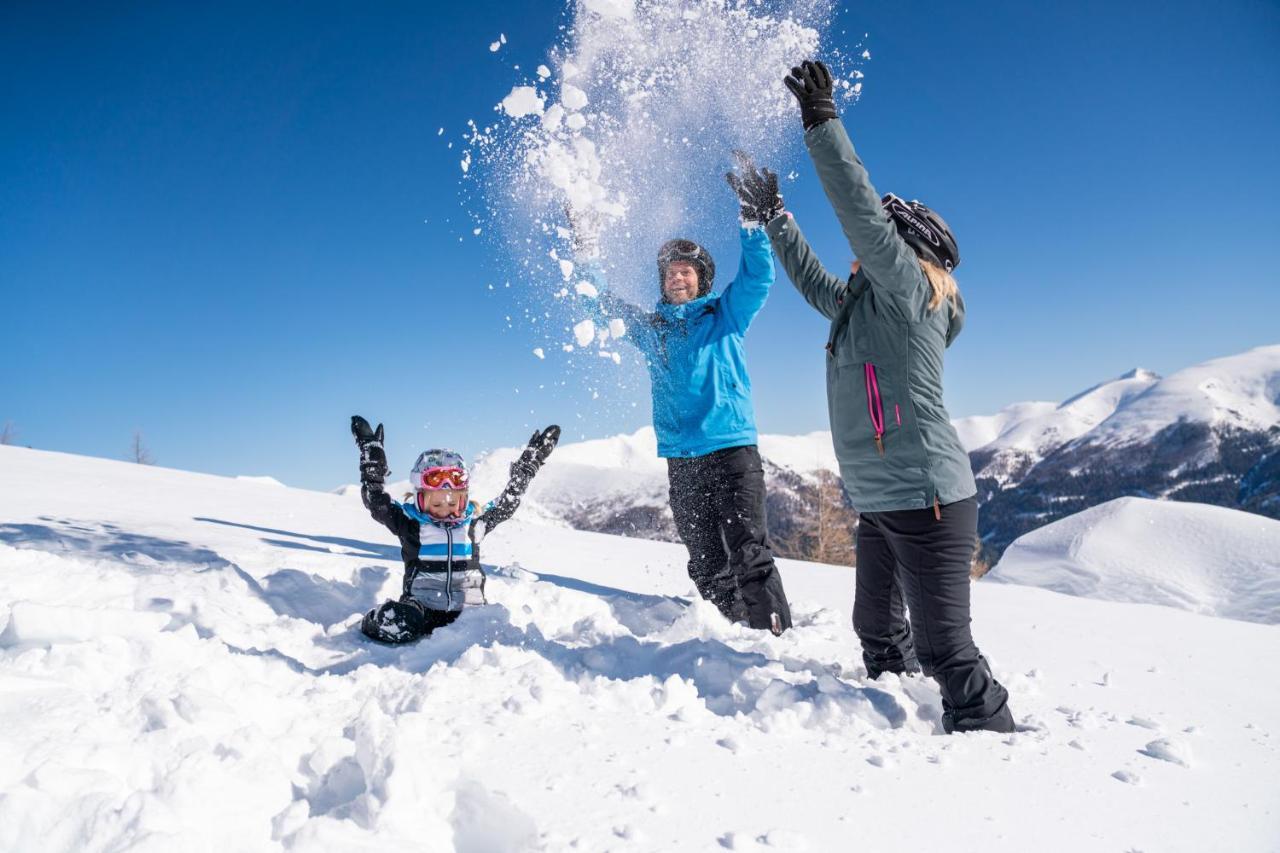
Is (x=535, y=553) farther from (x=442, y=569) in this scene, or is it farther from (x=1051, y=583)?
(x=1051, y=583)

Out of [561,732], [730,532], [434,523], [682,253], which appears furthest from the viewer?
[682,253]

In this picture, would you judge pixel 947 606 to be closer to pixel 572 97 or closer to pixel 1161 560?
pixel 572 97

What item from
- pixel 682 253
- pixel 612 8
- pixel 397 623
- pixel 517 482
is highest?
pixel 612 8

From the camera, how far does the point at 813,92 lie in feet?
7.98

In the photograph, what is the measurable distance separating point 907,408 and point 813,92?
3.98 ft

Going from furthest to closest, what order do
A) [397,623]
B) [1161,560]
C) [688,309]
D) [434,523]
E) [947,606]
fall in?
1. [1161,560]
2. [688,309]
3. [434,523]
4. [397,623]
5. [947,606]

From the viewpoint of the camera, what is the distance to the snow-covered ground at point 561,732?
4.87 ft

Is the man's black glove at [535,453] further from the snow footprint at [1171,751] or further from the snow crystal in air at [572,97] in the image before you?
the snow footprint at [1171,751]

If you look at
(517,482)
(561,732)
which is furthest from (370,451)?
(561,732)

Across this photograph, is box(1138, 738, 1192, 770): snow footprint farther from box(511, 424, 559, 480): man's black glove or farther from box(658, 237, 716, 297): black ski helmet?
box(511, 424, 559, 480): man's black glove

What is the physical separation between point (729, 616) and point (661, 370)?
1.52 m

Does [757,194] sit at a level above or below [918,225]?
above

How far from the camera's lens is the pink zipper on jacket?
2543 mm

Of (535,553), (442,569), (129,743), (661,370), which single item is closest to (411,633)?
(442,569)
